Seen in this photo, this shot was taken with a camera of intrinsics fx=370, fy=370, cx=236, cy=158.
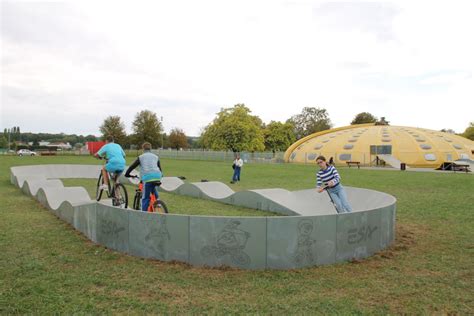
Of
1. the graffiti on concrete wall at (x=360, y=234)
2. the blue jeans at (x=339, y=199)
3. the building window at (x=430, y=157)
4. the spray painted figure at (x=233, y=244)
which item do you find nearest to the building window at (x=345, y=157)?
the building window at (x=430, y=157)

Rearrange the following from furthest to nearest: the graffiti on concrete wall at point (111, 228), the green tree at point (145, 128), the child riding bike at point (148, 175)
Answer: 1. the green tree at point (145, 128)
2. the child riding bike at point (148, 175)
3. the graffiti on concrete wall at point (111, 228)

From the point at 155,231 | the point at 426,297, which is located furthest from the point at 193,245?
the point at 426,297

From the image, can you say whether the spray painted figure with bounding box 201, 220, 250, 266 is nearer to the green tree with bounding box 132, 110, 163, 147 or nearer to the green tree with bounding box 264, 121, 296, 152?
the green tree with bounding box 132, 110, 163, 147

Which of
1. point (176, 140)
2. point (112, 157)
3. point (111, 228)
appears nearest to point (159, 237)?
point (111, 228)

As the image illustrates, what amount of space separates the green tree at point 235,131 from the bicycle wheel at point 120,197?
49361 mm

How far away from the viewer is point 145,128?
2534 inches

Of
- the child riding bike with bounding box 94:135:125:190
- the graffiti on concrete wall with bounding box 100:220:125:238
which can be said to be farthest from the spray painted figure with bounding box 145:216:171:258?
the child riding bike with bounding box 94:135:125:190

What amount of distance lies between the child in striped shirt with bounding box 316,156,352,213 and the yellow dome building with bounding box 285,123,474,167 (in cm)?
3550

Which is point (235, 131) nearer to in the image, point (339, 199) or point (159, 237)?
point (339, 199)

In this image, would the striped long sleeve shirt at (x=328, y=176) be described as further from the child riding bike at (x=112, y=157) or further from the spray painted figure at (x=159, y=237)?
the child riding bike at (x=112, y=157)

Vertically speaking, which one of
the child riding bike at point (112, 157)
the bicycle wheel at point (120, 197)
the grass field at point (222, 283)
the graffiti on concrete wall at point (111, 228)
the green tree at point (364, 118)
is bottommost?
the grass field at point (222, 283)

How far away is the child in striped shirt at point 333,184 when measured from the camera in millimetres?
7957

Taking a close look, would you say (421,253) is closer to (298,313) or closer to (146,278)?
(298,313)

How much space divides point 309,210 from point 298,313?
22.2ft
